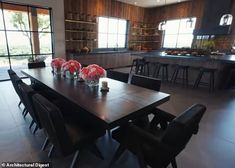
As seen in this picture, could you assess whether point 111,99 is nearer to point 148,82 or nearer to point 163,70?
point 148,82

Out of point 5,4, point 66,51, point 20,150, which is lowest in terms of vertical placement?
point 20,150

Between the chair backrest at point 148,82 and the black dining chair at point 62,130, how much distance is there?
1.07 metres

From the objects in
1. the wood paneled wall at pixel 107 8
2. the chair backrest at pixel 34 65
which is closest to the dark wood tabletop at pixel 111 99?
the chair backrest at pixel 34 65

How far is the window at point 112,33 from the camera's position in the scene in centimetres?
728

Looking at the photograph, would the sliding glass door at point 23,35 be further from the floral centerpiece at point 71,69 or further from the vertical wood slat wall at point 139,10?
the floral centerpiece at point 71,69

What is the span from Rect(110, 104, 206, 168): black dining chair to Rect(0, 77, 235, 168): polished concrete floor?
34 centimetres

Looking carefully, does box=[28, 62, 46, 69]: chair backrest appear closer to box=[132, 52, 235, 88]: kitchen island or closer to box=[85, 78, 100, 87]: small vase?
box=[85, 78, 100, 87]: small vase

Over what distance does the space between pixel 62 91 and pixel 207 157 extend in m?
1.97

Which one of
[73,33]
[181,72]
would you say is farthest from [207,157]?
[73,33]

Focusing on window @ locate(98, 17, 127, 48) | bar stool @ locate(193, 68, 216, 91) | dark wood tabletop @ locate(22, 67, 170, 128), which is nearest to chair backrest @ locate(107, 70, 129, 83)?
dark wood tabletop @ locate(22, 67, 170, 128)

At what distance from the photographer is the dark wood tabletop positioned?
135cm

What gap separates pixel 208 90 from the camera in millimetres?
4562

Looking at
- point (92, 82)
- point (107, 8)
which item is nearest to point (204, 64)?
point (92, 82)

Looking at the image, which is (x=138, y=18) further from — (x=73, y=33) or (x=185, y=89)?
(x=185, y=89)
